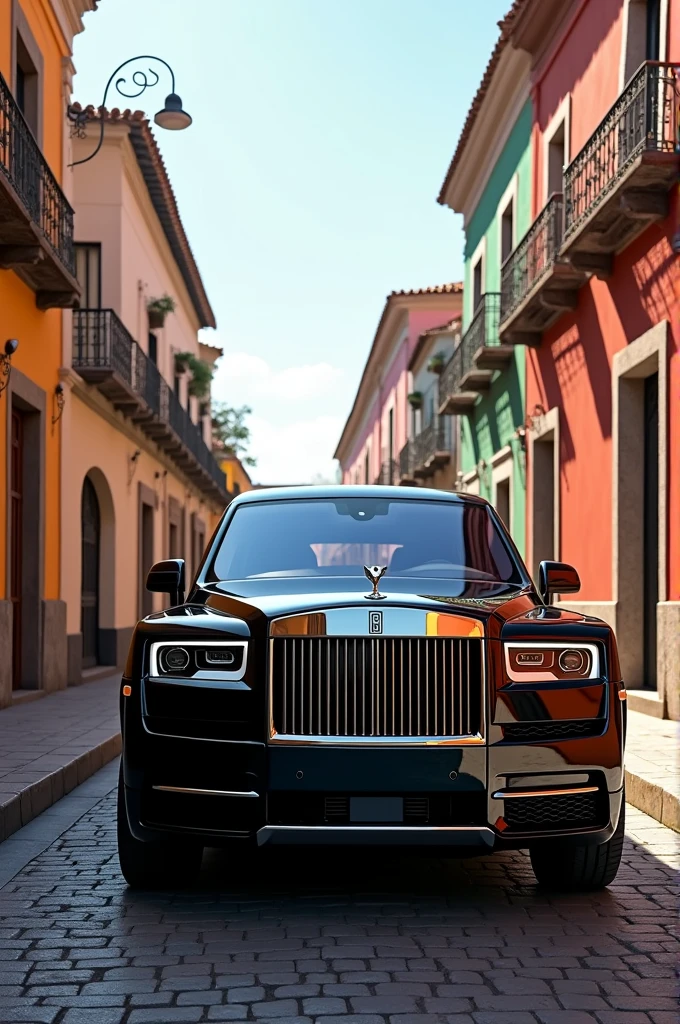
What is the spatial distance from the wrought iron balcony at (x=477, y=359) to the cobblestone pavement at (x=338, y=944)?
1387 cm

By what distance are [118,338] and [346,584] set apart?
14611mm

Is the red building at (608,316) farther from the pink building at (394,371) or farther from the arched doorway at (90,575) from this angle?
the pink building at (394,371)

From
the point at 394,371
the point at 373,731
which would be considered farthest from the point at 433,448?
the point at 373,731

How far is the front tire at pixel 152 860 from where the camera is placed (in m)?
5.04

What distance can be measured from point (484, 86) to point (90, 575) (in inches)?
383

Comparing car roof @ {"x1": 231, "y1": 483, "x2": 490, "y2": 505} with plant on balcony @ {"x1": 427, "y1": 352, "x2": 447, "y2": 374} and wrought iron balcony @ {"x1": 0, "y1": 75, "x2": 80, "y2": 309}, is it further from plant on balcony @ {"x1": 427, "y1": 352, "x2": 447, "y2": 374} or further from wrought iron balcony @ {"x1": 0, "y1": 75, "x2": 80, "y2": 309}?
plant on balcony @ {"x1": 427, "y1": 352, "x2": 447, "y2": 374}

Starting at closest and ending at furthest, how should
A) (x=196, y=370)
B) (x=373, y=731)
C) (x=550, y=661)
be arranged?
(x=373, y=731), (x=550, y=661), (x=196, y=370)

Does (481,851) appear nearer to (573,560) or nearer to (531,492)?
(573,560)

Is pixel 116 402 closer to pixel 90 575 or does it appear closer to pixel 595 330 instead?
pixel 90 575

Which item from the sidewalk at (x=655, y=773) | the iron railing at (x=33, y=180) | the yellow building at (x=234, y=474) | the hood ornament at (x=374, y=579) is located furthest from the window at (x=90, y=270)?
the yellow building at (x=234, y=474)

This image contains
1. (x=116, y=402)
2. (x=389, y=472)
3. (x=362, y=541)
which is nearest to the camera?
(x=362, y=541)

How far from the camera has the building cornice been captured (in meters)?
18.5

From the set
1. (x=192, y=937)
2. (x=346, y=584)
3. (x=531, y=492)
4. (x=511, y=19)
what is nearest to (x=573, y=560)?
(x=531, y=492)

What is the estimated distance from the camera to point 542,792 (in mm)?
4734
